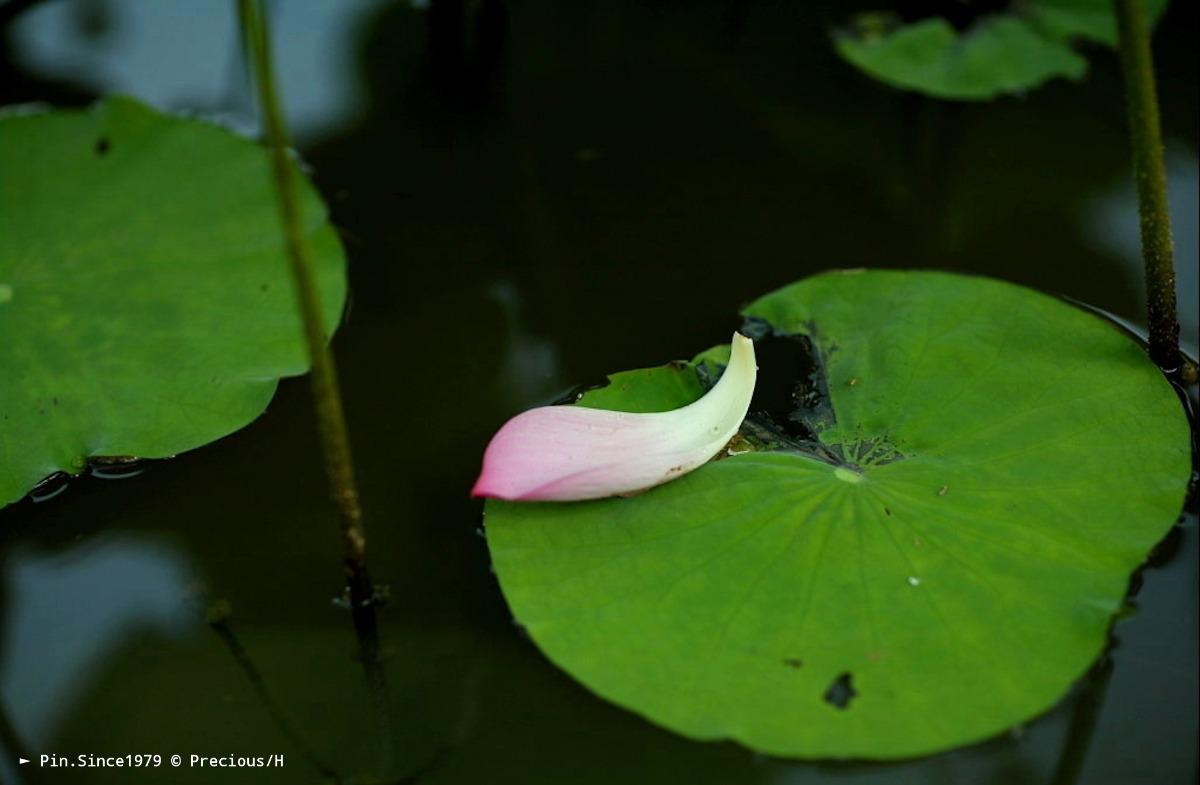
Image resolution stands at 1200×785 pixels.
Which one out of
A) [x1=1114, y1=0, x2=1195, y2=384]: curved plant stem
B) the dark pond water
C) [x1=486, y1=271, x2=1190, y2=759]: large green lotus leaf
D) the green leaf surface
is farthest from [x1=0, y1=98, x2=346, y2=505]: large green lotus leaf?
the green leaf surface

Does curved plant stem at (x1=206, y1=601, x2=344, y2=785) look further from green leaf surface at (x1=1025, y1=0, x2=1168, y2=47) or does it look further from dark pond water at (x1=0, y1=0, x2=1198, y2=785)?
green leaf surface at (x1=1025, y1=0, x2=1168, y2=47)

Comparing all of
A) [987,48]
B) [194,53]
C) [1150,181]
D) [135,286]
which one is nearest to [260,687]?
[135,286]

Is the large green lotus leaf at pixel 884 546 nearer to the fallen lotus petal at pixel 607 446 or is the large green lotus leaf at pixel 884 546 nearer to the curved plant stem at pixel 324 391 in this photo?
the fallen lotus petal at pixel 607 446

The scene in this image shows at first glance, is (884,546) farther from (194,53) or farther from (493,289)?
(194,53)

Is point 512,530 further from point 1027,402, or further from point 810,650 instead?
point 1027,402

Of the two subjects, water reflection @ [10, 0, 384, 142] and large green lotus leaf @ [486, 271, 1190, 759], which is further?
water reflection @ [10, 0, 384, 142]

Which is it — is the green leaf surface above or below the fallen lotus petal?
Result: above

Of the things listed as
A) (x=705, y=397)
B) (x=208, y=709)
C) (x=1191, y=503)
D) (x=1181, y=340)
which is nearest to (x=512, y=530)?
(x=705, y=397)
